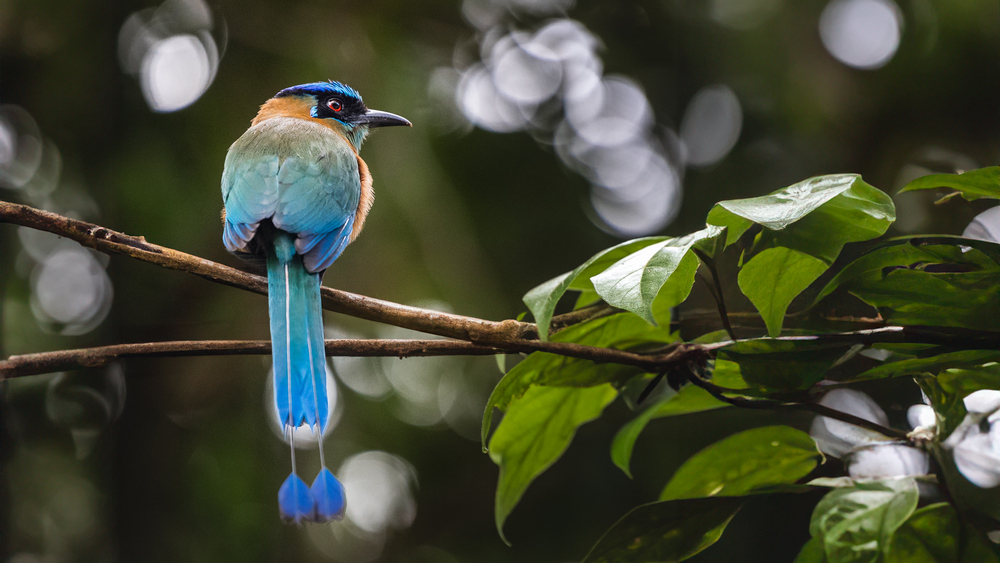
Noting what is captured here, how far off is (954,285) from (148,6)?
2.86 meters

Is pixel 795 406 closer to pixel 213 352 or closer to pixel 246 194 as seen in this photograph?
pixel 213 352

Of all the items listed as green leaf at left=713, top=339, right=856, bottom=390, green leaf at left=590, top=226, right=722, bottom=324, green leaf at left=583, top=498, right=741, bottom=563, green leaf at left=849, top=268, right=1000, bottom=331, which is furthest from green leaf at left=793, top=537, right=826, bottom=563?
green leaf at left=590, top=226, right=722, bottom=324

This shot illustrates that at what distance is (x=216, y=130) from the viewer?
231 centimetres

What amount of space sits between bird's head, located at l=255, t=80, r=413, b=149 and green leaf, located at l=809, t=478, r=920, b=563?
1440 mm

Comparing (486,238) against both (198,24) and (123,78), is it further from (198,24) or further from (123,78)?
(123,78)

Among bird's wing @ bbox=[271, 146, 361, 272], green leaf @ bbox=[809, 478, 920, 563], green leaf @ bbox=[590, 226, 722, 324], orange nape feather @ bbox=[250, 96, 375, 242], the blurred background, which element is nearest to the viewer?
green leaf @ bbox=[590, 226, 722, 324]

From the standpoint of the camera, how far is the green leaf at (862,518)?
79cm

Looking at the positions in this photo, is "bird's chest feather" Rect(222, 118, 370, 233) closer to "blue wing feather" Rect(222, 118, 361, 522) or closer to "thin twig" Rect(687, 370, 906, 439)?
"blue wing feather" Rect(222, 118, 361, 522)

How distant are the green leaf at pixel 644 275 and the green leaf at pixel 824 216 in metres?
0.05

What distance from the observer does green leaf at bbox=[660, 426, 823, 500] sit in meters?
1.03

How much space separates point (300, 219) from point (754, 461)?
959 millimetres

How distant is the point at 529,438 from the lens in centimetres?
107

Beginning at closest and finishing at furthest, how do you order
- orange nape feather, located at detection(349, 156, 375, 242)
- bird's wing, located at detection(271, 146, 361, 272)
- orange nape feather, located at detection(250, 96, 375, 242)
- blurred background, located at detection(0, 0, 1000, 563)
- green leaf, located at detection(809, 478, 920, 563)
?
green leaf, located at detection(809, 478, 920, 563) → bird's wing, located at detection(271, 146, 361, 272) → orange nape feather, located at detection(349, 156, 375, 242) → orange nape feather, located at detection(250, 96, 375, 242) → blurred background, located at detection(0, 0, 1000, 563)

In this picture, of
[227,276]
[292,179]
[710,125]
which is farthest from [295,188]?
[710,125]
